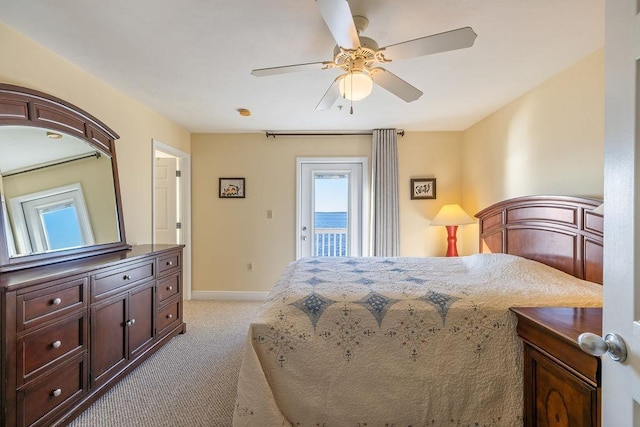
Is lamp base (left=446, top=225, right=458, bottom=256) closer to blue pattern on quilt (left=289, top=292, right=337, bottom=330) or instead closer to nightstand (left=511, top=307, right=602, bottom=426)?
nightstand (left=511, top=307, right=602, bottom=426)

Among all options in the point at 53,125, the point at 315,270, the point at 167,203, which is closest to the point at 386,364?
the point at 315,270

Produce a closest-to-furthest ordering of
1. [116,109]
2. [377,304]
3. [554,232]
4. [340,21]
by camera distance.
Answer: [340,21] → [377,304] → [554,232] → [116,109]

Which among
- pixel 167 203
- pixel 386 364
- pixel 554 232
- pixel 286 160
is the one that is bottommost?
pixel 386 364

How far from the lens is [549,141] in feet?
8.16

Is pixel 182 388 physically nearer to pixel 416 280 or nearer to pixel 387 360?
pixel 387 360

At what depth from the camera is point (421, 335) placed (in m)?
1.54

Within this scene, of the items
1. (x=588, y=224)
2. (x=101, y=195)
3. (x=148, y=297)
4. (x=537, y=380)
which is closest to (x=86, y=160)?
(x=101, y=195)

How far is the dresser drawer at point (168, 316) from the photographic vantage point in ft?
8.87

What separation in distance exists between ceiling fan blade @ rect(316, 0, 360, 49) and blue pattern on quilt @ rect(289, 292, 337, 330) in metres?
1.42

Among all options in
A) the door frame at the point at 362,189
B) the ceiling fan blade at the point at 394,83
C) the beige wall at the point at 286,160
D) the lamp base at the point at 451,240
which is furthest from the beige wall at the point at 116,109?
the lamp base at the point at 451,240

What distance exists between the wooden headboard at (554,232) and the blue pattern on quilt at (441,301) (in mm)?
1134

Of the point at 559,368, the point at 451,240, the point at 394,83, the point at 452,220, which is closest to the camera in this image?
the point at 559,368

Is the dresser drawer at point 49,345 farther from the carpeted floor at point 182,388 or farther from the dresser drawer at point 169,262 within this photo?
the dresser drawer at point 169,262

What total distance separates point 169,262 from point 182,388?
1.18 meters
